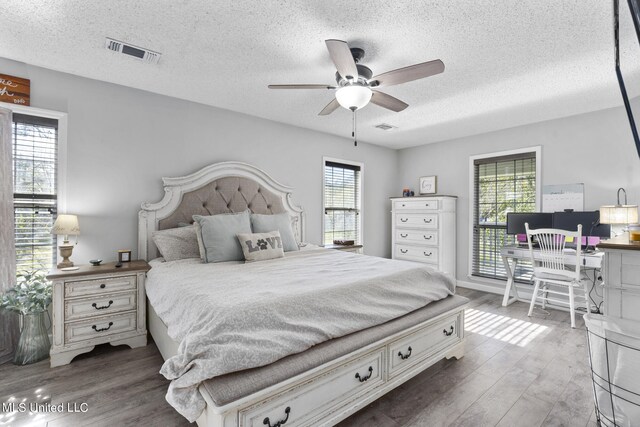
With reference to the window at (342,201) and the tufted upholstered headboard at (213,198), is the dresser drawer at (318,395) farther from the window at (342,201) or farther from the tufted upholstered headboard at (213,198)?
the window at (342,201)

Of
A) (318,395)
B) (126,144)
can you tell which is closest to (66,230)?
(126,144)

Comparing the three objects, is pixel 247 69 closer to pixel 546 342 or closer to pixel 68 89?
pixel 68 89

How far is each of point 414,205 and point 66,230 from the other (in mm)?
4388

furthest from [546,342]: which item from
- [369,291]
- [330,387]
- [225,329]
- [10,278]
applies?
[10,278]

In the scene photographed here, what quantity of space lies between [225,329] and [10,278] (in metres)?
2.30

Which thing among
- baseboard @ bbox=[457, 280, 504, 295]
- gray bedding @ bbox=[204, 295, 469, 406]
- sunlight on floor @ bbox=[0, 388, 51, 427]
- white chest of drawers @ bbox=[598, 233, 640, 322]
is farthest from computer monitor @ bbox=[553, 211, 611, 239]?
sunlight on floor @ bbox=[0, 388, 51, 427]

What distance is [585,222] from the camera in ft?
11.3

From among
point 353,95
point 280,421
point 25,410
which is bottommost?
point 25,410

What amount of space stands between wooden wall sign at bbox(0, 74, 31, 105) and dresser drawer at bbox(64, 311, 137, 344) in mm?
1907

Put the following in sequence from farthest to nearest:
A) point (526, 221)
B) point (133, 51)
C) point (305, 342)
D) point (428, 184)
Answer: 1. point (428, 184)
2. point (526, 221)
3. point (133, 51)
4. point (305, 342)

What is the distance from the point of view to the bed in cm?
126

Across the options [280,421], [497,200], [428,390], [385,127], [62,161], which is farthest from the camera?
[497,200]

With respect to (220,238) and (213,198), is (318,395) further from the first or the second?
(213,198)

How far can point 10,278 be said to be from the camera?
2.38 metres
